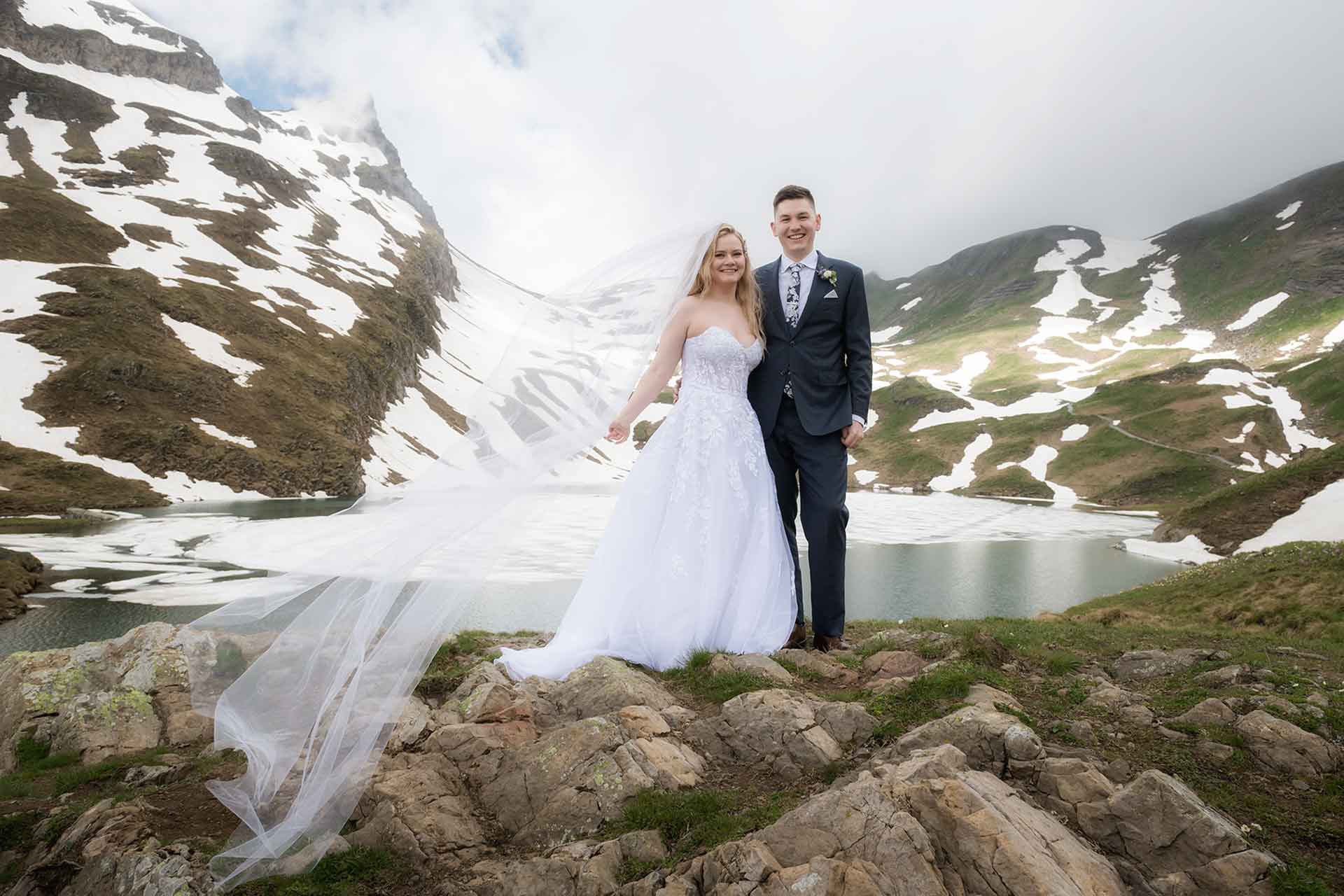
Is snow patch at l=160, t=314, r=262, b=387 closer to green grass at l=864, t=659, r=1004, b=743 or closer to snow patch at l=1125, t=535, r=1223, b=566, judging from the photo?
green grass at l=864, t=659, r=1004, b=743

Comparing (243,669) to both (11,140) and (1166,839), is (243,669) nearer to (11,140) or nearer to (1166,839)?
(1166,839)

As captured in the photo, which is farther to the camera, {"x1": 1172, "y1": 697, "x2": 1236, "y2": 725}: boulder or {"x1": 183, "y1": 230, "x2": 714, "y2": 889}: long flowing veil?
{"x1": 1172, "y1": 697, "x2": 1236, "y2": 725}: boulder

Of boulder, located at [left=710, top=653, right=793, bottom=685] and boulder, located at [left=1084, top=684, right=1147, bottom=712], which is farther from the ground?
boulder, located at [left=1084, top=684, right=1147, bottom=712]

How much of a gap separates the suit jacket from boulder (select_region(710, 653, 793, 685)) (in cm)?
237

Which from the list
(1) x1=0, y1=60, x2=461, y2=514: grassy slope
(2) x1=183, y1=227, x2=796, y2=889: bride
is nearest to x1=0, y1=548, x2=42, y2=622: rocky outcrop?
(1) x1=0, y1=60, x2=461, y2=514: grassy slope

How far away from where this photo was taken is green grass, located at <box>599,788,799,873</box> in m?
3.71

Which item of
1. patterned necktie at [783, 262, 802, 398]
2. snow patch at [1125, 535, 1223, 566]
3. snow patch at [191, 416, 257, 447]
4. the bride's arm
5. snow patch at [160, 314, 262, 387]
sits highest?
snow patch at [160, 314, 262, 387]

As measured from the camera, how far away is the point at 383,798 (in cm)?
438

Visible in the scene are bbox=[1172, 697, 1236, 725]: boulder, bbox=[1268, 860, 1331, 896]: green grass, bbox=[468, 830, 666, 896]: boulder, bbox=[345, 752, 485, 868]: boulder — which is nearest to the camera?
bbox=[1268, 860, 1331, 896]: green grass

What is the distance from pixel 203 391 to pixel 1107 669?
71.5 m

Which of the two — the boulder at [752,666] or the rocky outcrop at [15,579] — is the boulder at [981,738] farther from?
the rocky outcrop at [15,579]

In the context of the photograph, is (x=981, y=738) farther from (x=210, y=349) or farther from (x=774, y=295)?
(x=210, y=349)

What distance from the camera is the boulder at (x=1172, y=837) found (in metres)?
3.17

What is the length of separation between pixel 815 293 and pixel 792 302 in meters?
0.26
